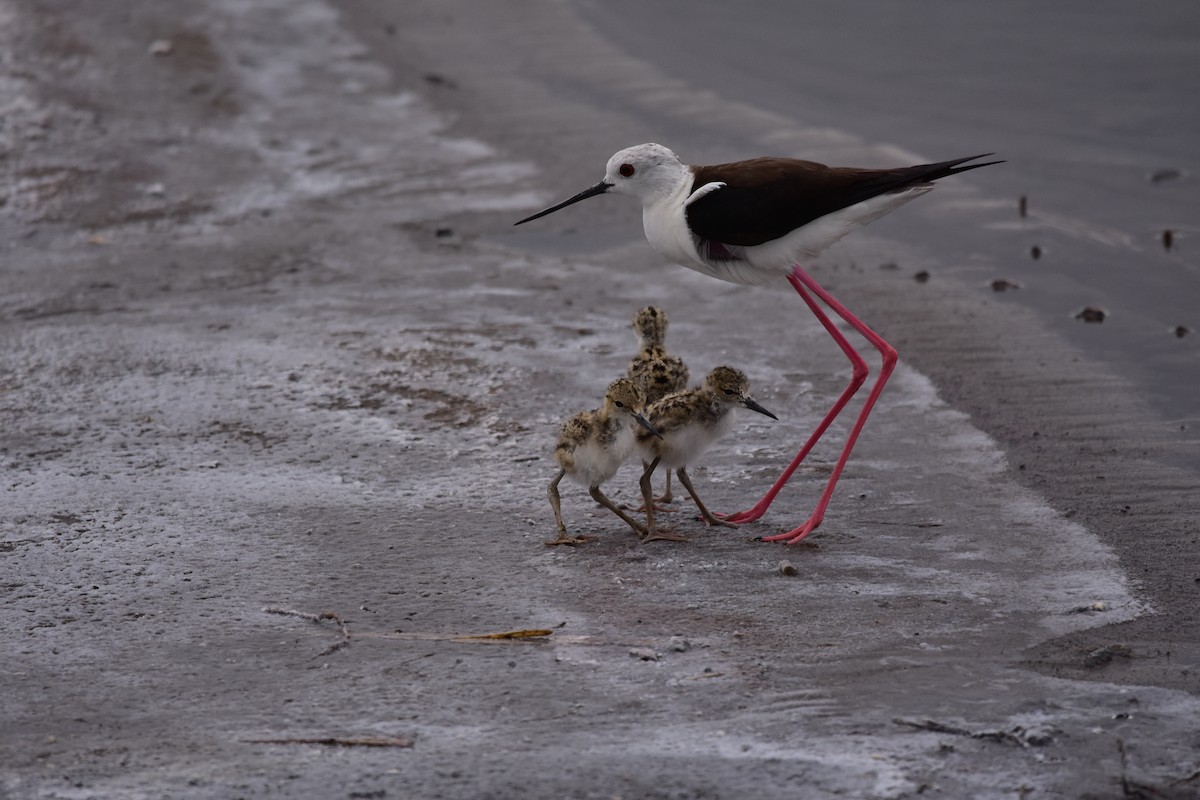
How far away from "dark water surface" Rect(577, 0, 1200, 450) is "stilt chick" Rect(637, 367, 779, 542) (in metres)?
2.32

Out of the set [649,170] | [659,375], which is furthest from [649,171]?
[659,375]

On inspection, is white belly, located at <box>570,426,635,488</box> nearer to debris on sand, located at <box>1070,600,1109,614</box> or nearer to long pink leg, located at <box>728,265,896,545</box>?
long pink leg, located at <box>728,265,896,545</box>

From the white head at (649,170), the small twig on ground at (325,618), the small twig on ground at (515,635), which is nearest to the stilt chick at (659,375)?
the white head at (649,170)

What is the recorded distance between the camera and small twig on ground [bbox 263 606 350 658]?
4.85 m

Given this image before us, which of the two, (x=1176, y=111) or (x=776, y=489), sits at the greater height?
(x=1176, y=111)

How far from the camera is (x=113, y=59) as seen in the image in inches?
571

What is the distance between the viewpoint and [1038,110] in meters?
12.6

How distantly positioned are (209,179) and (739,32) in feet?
20.6

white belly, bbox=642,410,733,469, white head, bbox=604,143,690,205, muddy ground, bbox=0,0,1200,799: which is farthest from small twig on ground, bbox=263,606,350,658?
white head, bbox=604,143,690,205

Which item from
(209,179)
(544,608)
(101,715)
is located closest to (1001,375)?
(544,608)

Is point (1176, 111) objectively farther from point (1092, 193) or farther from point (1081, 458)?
point (1081, 458)

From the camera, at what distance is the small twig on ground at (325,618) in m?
4.85

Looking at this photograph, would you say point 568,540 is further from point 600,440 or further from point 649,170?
point 649,170

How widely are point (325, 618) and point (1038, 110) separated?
30.5ft
